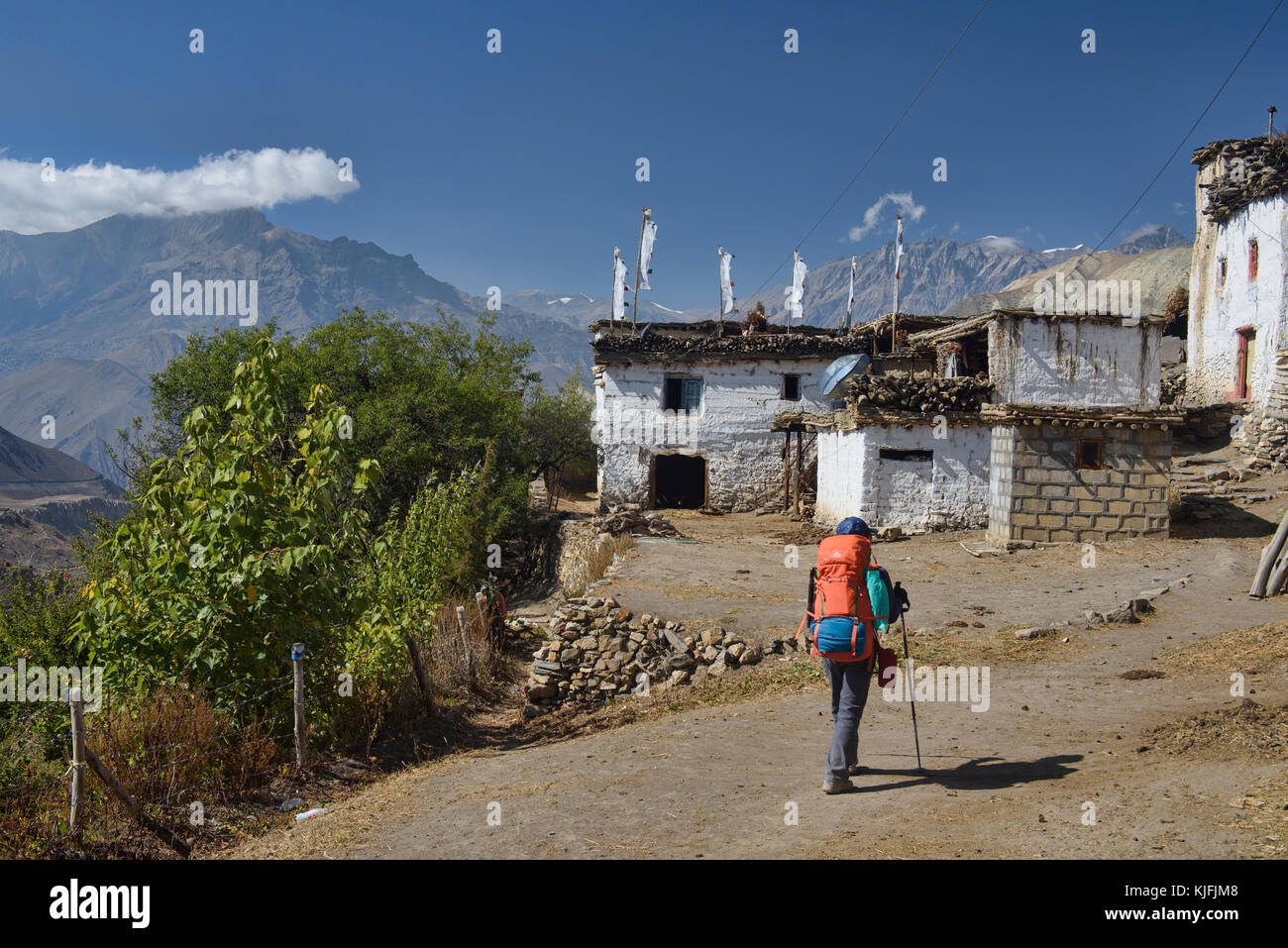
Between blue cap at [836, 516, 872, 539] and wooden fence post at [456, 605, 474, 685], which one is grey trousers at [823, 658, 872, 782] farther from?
wooden fence post at [456, 605, 474, 685]

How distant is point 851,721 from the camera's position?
5707mm

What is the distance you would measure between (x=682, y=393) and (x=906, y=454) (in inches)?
420

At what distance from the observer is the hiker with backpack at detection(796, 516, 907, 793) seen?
570 cm

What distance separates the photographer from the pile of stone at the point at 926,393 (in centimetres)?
2098

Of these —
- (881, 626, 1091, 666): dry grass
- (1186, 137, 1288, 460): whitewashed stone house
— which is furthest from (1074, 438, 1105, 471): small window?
(1186, 137, 1288, 460): whitewashed stone house

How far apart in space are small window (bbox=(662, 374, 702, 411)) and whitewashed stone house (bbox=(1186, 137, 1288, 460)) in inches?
657

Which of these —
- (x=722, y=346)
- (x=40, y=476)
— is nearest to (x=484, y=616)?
(x=722, y=346)

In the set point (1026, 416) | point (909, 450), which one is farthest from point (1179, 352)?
point (1026, 416)

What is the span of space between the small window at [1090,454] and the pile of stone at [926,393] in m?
4.11

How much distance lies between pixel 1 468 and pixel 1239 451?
134107 millimetres

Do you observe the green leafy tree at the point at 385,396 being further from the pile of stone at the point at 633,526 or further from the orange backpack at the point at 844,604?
the orange backpack at the point at 844,604
